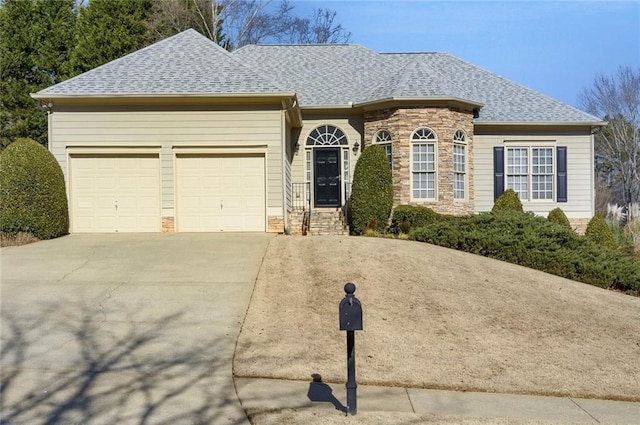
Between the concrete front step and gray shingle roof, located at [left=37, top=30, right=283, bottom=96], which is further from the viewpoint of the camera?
the concrete front step

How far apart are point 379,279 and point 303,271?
1475 mm

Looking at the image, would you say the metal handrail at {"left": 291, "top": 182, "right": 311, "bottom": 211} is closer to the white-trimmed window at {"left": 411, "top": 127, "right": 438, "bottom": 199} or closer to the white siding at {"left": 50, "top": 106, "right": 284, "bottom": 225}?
the white-trimmed window at {"left": 411, "top": 127, "right": 438, "bottom": 199}

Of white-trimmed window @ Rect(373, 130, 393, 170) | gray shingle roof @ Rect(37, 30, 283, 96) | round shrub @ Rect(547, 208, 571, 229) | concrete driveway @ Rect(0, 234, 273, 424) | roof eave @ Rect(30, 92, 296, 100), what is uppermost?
gray shingle roof @ Rect(37, 30, 283, 96)

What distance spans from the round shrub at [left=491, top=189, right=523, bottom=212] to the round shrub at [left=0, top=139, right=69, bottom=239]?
12.8 meters

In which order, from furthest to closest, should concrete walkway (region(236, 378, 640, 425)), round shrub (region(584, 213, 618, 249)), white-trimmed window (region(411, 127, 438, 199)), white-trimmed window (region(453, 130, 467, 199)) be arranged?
white-trimmed window (region(453, 130, 467, 199)) → white-trimmed window (region(411, 127, 438, 199)) → round shrub (region(584, 213, 618, 249)) → concrete walkway (region(236, 378, 640, 425))

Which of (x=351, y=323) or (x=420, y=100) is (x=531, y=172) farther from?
(x=351, y=323)

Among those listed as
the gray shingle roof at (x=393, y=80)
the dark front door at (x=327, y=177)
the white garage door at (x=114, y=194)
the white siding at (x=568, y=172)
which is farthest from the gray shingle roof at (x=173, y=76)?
the white siding at (x=568, y=172)

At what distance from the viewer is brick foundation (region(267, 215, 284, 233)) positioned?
51.0 ft

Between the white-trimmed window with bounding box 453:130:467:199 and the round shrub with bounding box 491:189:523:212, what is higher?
the white-trimmed window with bounding box 453:130:467:199

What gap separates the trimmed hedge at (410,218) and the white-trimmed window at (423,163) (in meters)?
1.25

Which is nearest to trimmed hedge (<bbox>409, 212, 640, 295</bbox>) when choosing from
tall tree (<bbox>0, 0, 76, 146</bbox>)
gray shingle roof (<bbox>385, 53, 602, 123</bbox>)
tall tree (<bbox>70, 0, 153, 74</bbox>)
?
gray shingle roof (<bbox>385, 53, 602, 123</bbox>)

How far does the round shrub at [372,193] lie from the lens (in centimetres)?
1645

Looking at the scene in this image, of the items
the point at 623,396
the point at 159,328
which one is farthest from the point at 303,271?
the point at 623,396

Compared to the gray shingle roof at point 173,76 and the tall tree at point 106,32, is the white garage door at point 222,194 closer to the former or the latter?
the gray shingle roof at point 173,76
